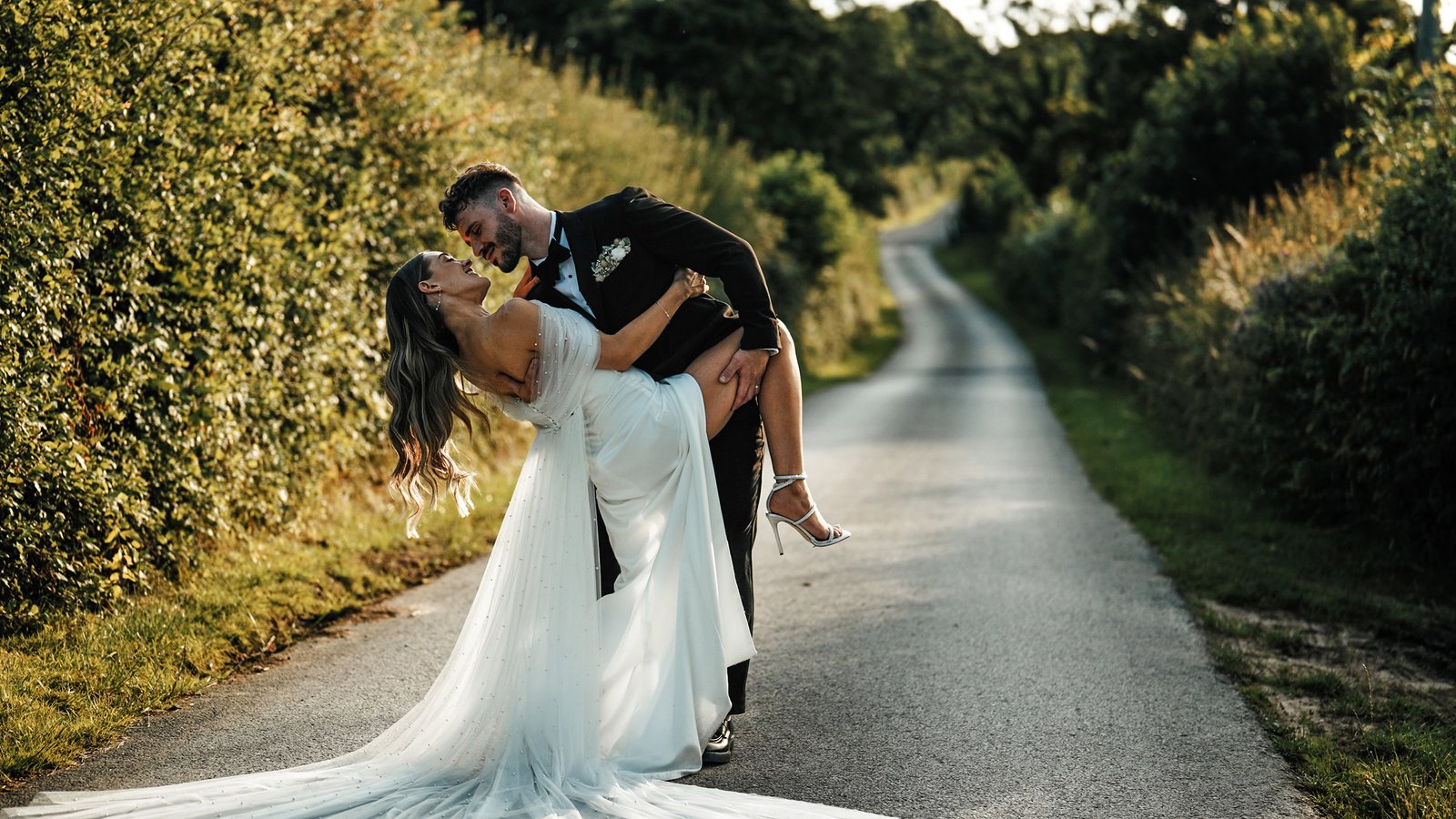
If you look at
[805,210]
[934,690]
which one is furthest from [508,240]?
[805,210]

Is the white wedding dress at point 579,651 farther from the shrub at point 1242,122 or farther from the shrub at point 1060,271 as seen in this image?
the shrub at point 1060,271

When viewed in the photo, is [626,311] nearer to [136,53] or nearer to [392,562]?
[136,53]

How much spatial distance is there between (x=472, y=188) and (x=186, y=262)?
2783 millimetres

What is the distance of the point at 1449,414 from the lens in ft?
24.3

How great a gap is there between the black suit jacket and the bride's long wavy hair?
0.46m

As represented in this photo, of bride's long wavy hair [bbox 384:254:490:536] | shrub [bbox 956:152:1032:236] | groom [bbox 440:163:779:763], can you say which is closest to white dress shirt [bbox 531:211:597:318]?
groom [bbox 440:163:779:763]

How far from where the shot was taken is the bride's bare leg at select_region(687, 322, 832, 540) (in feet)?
15.0

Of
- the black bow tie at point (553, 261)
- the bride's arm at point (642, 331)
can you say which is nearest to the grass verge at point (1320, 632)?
the bride's arm at point (642, 331)

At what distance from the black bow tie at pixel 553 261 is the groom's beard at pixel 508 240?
0.12 meters

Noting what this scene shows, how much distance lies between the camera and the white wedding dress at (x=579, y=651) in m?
3.84

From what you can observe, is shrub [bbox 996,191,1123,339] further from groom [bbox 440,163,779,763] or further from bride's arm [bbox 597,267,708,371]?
bride's arm [bbox 597,267,708,371]

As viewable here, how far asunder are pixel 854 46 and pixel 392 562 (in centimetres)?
3746

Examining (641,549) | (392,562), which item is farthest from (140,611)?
(641,549)

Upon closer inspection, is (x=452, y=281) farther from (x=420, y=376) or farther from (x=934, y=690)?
(x=934, y=690)
